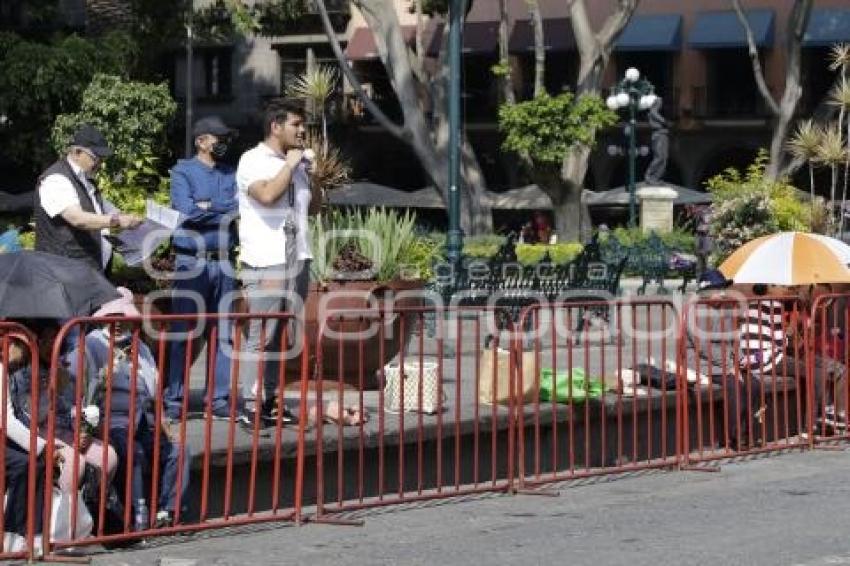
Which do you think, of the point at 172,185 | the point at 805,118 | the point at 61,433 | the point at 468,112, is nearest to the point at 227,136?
the point at 172,185

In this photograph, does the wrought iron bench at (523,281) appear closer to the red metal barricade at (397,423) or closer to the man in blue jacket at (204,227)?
the red metal barricade at (397,423)

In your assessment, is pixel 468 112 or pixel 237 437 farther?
pixel 468 112

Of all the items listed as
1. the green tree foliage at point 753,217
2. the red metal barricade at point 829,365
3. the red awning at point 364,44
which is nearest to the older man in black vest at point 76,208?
the red metal barricade at point 829,365

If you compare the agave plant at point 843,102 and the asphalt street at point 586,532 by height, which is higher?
the agave plant at point 843,102

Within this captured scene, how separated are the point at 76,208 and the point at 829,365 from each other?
5688mm

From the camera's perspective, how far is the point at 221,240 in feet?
33.4

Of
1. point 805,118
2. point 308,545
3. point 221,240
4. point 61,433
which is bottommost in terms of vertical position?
point 308,545

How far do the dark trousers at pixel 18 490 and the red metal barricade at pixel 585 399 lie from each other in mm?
3161

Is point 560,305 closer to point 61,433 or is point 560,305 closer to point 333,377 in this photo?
point 333,377

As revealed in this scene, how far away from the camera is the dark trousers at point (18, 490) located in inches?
299

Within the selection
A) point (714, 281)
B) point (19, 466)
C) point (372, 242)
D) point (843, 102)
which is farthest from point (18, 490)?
point (843, 102)

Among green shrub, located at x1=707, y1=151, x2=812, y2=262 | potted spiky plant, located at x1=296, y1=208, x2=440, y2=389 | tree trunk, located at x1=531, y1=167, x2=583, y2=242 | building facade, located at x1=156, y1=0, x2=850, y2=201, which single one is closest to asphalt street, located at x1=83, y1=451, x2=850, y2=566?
potted spiky plant, located at x1=296, y1=208, x2=440, y2=389

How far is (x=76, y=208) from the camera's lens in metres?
9.28

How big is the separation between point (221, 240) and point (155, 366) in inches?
67.0
